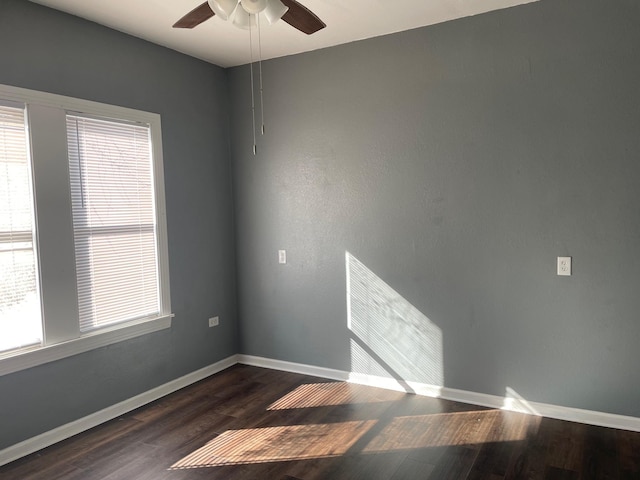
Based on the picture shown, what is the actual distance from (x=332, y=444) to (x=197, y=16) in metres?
2.47

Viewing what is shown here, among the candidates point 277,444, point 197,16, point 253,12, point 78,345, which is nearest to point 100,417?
point 78,345

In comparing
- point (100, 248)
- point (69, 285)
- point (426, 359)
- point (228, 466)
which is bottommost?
point (228, 466)

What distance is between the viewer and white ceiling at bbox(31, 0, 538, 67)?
2805 mm

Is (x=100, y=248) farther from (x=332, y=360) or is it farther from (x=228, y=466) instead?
(x=332, y=360)

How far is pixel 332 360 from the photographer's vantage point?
3.79 meters

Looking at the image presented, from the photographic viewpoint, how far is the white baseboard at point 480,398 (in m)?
2.81

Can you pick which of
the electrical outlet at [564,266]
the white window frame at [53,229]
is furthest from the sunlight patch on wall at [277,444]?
the electrical outlet at [564,266]

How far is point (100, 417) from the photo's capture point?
3068 millimetres

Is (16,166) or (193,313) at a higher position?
(16,166)

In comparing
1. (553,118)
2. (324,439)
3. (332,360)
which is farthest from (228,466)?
(553,118)

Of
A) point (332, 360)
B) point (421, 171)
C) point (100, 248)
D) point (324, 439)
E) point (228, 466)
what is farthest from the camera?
point (332, 360)

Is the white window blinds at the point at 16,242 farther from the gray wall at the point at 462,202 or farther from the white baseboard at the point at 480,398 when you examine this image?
the white baseboard at the point at 480,398

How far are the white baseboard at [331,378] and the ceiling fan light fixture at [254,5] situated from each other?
2.68 meters

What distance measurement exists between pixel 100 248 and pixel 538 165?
2.95 m
